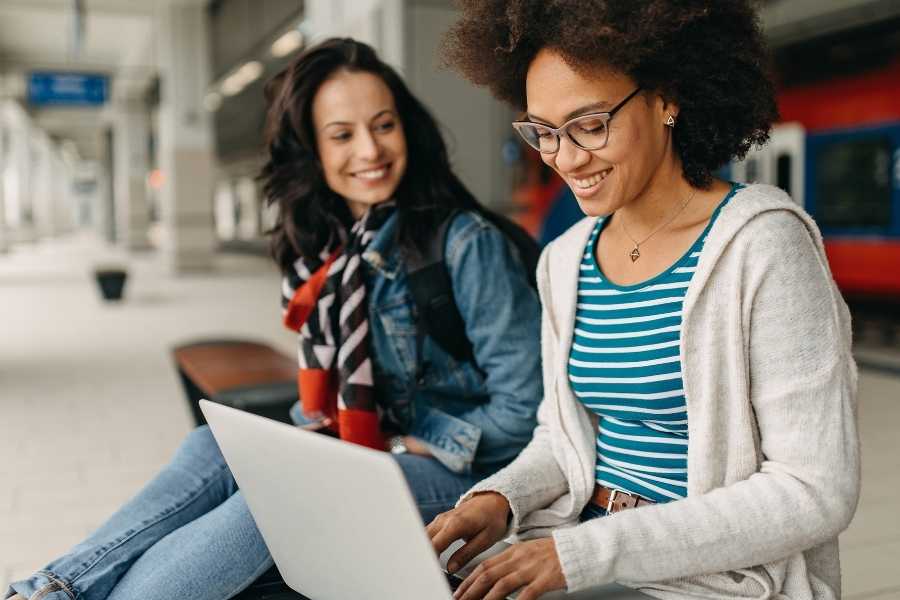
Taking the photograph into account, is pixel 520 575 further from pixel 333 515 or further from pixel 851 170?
pixel 851 170

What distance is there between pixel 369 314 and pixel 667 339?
37.9 inches

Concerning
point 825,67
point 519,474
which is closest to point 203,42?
point 825,67

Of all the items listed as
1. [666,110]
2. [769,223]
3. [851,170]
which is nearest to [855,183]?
[851,170]

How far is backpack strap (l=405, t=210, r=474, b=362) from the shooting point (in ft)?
6.81

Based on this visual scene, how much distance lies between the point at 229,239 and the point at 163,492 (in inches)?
1369

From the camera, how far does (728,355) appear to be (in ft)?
4.10

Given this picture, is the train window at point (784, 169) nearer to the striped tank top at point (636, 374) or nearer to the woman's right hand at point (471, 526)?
the striped tank top at point (636, 374)

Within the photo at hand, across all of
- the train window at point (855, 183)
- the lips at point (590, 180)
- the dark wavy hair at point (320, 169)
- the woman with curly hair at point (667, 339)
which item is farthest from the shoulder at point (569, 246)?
the train window at point (855, 183)

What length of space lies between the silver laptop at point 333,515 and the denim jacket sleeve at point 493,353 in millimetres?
525

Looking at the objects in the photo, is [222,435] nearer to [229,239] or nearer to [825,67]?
[825,67]

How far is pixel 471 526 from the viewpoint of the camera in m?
1.38

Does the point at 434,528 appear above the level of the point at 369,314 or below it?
below

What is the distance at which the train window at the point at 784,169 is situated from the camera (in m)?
9.21

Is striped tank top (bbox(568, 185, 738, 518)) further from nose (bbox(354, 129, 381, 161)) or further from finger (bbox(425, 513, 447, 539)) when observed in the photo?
nose (bbox(354, 129, 381, 161))
